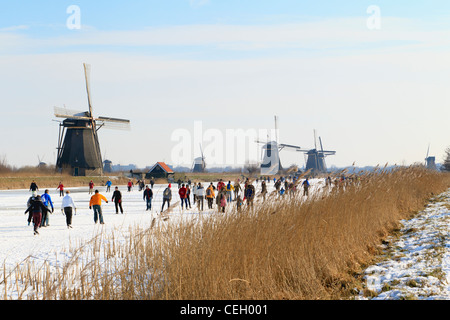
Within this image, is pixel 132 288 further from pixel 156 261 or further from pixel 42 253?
pixel 42 253

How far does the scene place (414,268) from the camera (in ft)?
24.1

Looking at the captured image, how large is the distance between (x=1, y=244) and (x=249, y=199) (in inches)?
292

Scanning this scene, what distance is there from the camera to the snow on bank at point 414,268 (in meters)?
6.05

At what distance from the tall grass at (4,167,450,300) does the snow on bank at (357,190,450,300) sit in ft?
1.29

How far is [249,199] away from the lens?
7391 mm

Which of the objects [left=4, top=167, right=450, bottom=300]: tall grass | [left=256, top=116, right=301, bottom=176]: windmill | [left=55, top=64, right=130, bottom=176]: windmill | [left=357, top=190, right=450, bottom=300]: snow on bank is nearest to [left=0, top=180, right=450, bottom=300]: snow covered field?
[left=357, top=190, right=450, bottom=300]: snow on bank

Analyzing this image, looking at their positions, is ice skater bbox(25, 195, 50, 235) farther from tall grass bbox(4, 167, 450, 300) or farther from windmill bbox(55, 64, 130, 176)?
windmill bbox(55, 64, 130, 176)

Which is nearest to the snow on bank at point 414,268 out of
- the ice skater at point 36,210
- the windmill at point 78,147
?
the ice skater at point 36,210

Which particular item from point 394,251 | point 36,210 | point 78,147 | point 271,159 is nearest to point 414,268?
point 394,251

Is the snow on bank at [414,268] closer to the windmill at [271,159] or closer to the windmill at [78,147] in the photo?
the windmill at [78,147]

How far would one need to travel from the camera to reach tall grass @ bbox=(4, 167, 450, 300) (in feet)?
16.6

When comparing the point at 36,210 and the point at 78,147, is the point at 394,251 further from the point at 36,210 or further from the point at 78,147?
the point at 78,147

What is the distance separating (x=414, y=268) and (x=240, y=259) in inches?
133
